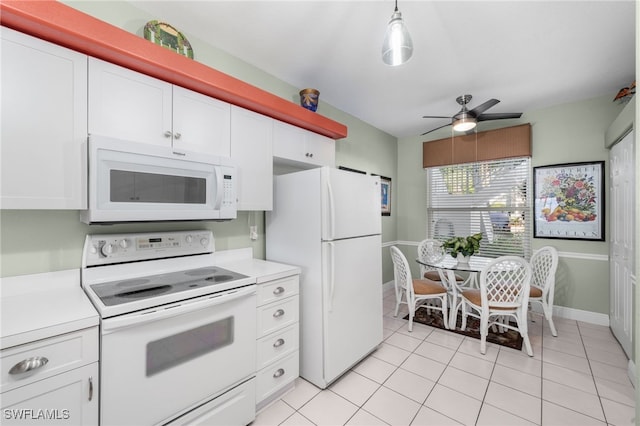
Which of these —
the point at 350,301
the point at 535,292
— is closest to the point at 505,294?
the point at 535,292

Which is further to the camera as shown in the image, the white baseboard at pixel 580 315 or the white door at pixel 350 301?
the white baseboard at pixel 580 315

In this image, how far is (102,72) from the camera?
1459 mm

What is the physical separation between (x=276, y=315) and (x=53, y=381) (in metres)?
1.14

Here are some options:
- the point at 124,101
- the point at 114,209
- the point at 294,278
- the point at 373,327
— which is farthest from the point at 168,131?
the point at 373,327

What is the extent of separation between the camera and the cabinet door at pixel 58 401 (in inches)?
38.2

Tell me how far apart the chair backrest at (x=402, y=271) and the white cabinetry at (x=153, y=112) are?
2.16 metres

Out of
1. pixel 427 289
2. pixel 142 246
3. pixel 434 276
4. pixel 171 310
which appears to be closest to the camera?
pixel 171 310

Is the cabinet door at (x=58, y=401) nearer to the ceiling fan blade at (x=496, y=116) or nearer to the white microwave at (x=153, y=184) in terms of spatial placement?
the white microwave at (x=153, y=184)

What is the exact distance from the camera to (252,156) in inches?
84.4

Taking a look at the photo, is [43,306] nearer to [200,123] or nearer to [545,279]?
[200,123]

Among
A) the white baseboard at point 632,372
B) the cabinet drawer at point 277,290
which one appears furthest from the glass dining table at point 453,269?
the cabinet drawer at point 277,290

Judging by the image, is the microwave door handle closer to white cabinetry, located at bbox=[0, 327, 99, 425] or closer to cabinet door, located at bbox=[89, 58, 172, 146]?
cabinet door, located at bbox=[89, 58, 172, 146]

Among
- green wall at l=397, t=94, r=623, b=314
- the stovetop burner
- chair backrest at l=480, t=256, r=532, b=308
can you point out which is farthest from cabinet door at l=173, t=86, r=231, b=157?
green wall at l=397, t=94, r=623, b=314

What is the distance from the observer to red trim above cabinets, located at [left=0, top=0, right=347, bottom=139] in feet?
3.93
